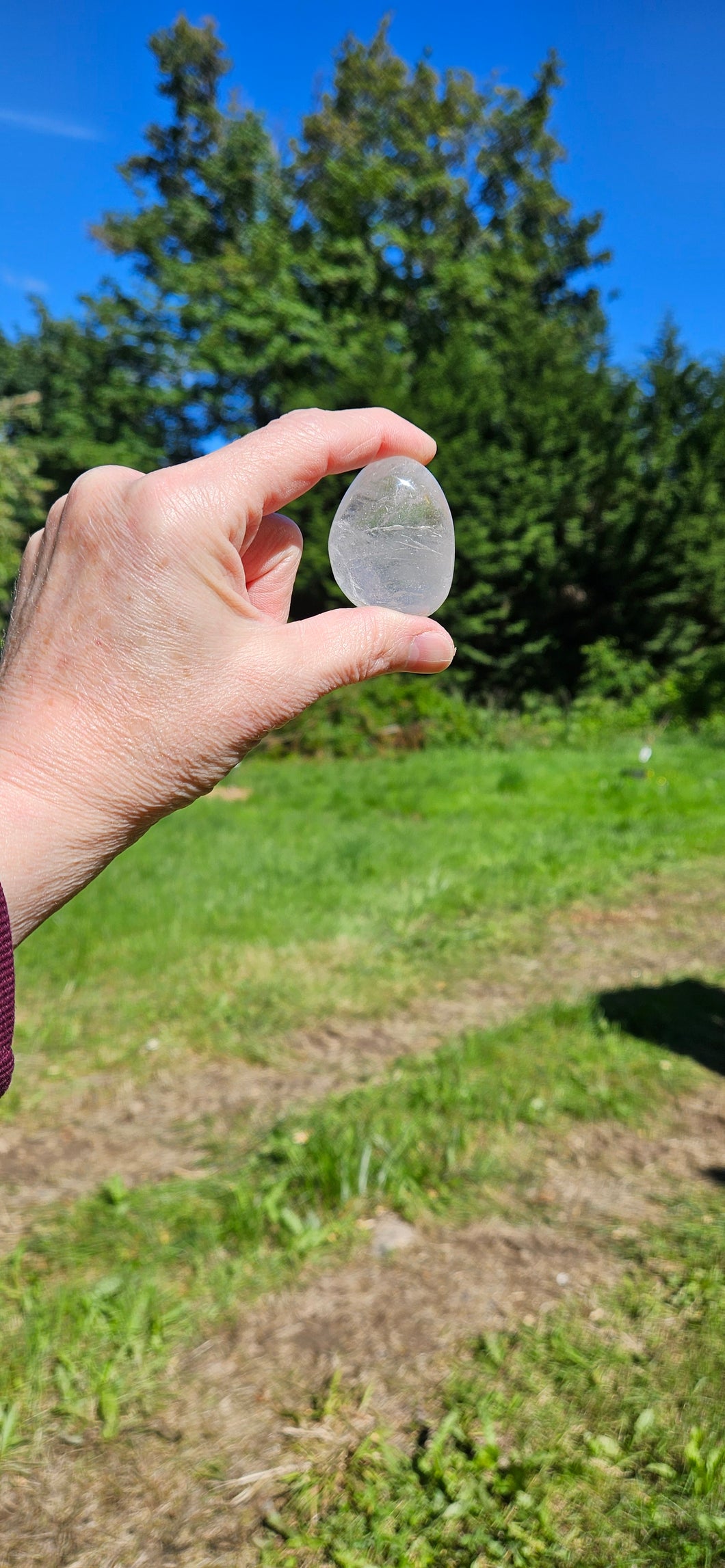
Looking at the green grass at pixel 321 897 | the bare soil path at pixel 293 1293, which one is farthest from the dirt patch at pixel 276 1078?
the green grass at pixel 321 897

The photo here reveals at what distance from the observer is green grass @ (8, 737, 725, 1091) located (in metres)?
4.54

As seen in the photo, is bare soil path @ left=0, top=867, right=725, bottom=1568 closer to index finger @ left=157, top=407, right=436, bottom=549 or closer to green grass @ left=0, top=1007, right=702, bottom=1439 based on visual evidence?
green grass @ left=0, top=1007, right=702, bottom=1439

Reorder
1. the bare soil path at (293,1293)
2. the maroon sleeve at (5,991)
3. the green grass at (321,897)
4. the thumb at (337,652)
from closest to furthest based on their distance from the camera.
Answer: the maroon sleeve at (5,991) → the thumb at (337,652) → the bare soil path at (293,1293) → the green grass at (321,897)

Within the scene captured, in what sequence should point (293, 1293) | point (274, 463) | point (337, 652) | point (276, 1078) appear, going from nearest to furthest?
point (274, 463)
point (337, 652)
point (293, 1293)
point (276, 1078)

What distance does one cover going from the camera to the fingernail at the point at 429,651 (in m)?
1.72

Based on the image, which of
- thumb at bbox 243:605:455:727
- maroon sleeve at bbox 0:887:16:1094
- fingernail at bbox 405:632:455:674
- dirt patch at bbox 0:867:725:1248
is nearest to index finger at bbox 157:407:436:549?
thumb at bbox 243:605:455:727

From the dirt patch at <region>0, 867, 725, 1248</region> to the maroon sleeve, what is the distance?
212 centimetres

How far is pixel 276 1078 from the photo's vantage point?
3984 millimetres

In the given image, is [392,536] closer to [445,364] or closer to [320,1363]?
[320,1363]

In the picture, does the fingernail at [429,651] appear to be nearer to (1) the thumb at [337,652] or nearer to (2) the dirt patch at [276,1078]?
(1) the thumb at [337,652]

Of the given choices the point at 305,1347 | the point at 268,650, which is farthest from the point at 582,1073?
the point at 268,650

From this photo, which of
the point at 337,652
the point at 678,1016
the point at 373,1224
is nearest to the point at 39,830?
the point at 337,652

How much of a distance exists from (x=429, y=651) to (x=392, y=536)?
12.6 inches

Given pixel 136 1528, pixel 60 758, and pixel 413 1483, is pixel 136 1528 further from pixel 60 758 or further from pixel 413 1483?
pixel 60 758
